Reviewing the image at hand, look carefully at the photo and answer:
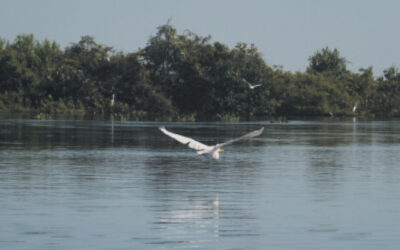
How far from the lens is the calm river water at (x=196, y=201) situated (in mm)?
13211

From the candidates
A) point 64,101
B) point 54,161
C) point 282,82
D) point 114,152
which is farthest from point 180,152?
point 282,82

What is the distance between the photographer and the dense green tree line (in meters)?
98.6

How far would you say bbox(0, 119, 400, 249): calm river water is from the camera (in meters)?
13.2

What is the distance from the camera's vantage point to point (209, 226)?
560 inches

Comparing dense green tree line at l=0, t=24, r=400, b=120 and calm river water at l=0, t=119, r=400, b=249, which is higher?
dense green tree line at l=0, t=24, r=400, b=120

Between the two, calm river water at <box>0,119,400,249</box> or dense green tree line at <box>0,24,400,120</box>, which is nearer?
calm river water at <box>0,119,400,249</box>

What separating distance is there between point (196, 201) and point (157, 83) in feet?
280

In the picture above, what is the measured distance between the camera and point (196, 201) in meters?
17.4

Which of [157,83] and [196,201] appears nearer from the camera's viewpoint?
[196,201]

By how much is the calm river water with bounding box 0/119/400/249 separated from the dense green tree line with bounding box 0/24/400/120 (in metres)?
65.3

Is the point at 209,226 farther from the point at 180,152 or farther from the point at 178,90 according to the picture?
the point at 178,90

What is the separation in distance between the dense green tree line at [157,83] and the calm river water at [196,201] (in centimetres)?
6535

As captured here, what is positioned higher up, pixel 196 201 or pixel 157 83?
pixel 157 83

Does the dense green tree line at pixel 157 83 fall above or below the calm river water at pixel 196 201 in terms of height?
above
